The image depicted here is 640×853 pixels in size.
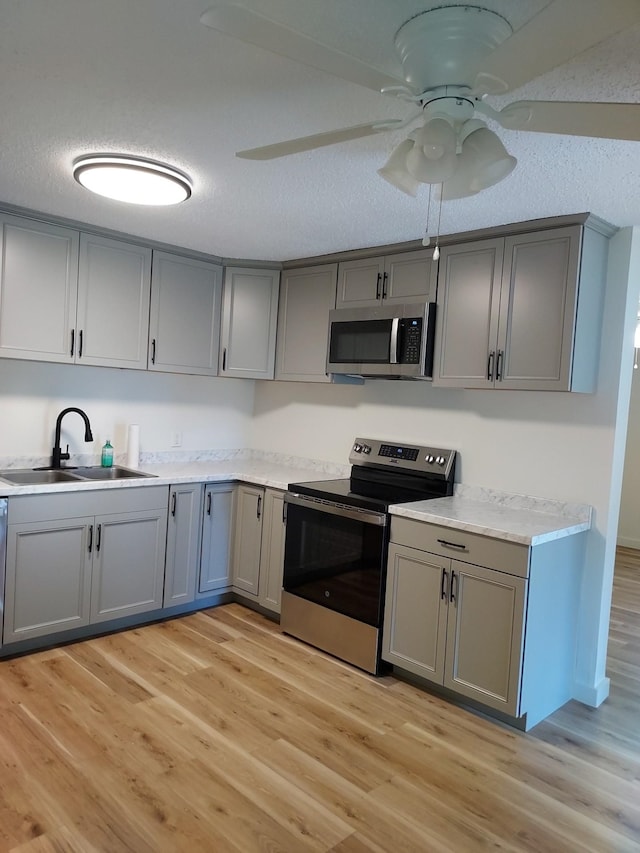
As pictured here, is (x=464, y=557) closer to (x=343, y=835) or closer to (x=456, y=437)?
(x=456, y=437)

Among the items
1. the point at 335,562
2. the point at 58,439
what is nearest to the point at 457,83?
the point at 335,562

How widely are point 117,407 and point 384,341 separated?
1.76 metres

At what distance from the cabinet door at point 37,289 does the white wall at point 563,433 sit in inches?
72.5

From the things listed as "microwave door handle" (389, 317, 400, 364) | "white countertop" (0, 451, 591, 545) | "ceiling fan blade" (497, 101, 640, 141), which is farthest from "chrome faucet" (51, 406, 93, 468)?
"ceiling fan blade" (497, 101, 640, 141)

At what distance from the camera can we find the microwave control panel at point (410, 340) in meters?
3.25

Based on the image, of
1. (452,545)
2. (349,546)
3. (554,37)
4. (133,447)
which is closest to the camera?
(554,37)

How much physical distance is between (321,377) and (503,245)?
4.48 ft

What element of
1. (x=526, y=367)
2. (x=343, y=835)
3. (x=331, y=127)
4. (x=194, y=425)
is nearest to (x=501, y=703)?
(x=343, y=835)

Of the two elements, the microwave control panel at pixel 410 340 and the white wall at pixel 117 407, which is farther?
the white wall at pixel 117 407

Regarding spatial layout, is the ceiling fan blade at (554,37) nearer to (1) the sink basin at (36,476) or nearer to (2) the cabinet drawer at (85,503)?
(2) the cabinet drawer at (85,503)

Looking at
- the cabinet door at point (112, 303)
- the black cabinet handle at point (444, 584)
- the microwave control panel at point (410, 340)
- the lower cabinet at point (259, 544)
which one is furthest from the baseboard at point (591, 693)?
the cabinet door at point (112, 303)

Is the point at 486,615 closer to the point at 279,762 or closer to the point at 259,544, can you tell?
the point at 279,762

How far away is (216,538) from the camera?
3867mm

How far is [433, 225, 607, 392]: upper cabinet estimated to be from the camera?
2764mm
